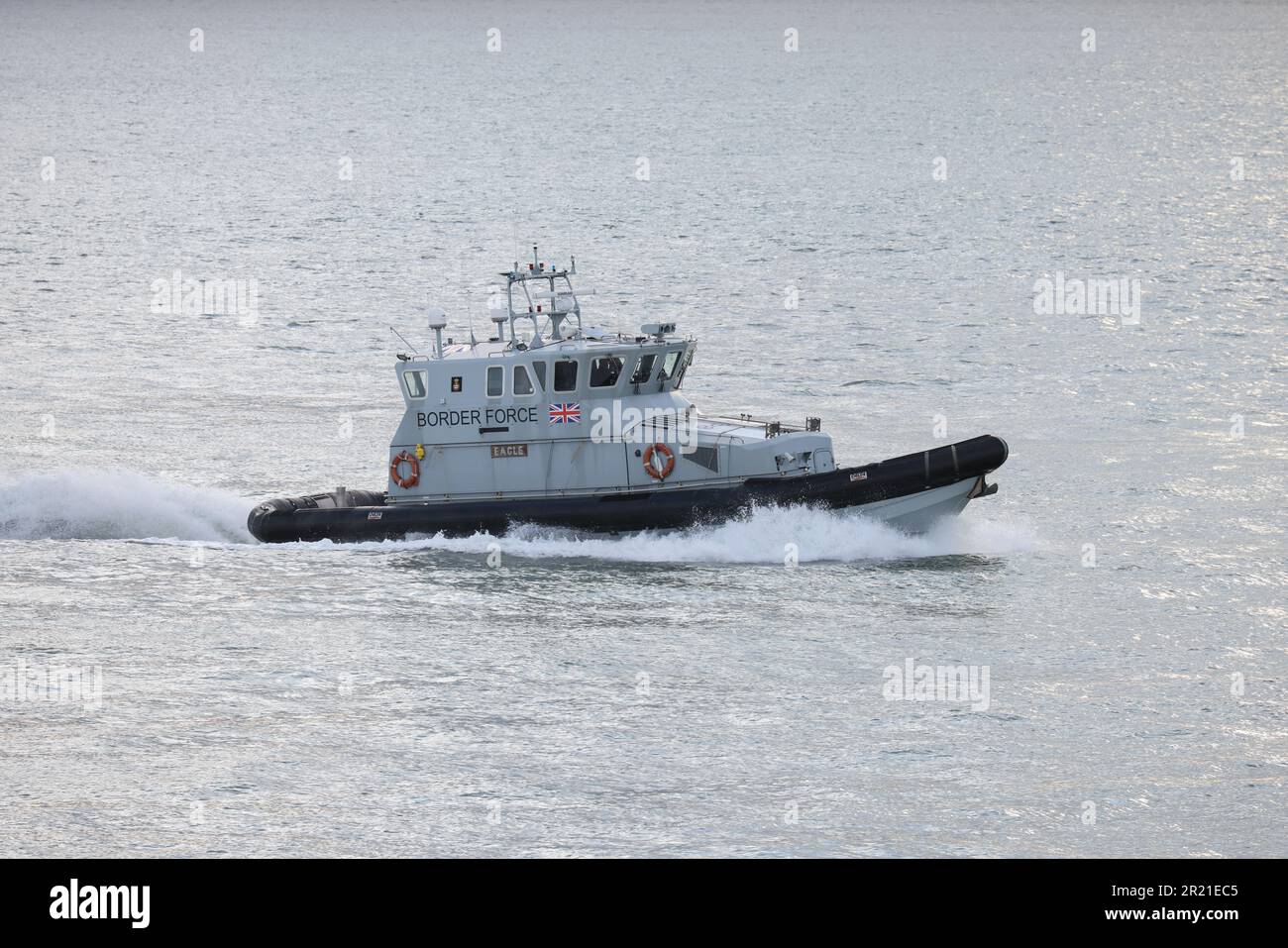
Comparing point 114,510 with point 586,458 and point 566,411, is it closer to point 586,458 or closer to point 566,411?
point 566,411

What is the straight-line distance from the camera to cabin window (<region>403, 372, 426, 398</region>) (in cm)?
2597

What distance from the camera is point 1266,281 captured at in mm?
51531

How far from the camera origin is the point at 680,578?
79.6ft

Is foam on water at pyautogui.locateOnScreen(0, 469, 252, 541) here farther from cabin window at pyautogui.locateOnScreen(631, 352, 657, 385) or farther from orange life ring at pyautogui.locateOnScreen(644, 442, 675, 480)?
cabin window at pyautogui.locateOnScreen(631, 352, 657, 385)

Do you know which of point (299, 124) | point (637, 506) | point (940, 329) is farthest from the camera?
point (299, 124)

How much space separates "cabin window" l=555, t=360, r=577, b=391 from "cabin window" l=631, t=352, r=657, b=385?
882 mm

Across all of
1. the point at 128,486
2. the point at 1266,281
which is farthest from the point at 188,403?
the point at 1266,281

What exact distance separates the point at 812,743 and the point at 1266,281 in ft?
125

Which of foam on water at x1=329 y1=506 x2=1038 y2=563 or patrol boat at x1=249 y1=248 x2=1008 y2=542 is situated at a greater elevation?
patrol boat at x1=249 y1=248 x2=1008 y2=542

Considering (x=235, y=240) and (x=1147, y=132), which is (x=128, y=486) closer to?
(x=235, y=240)

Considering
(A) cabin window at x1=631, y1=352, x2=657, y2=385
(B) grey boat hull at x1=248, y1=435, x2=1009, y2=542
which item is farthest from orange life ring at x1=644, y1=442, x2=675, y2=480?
(A) cabin window at x1=631, y1=352, x2=657, y2=385

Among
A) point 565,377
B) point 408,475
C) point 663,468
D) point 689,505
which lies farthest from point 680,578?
point 408,475

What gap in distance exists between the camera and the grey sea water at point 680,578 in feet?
56.3

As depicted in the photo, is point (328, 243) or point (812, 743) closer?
point (812, 743)
